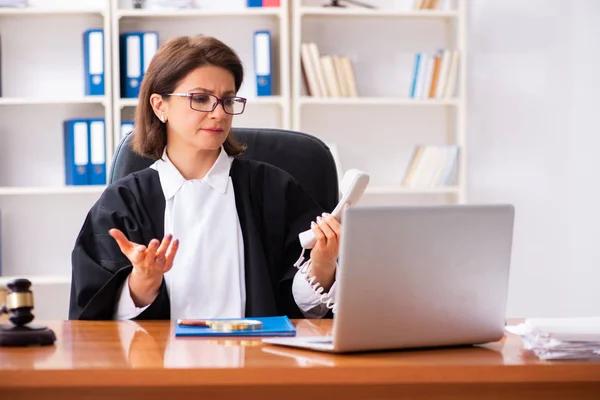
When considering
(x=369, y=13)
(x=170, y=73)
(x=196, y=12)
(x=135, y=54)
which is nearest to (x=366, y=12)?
(x=369, y=13)

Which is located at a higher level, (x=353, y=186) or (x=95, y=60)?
(x=95, y=60)

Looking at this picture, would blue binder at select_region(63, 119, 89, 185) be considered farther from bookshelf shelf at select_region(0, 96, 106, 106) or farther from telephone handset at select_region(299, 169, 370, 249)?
telephone handset at select_region(299, 169, 370, 249)

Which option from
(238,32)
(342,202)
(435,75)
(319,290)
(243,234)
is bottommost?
(319,290)

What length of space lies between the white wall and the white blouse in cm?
262

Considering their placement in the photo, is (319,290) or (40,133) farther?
(40,133)

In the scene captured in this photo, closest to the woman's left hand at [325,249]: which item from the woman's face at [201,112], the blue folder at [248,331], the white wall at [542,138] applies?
the blue folder at [248,331]

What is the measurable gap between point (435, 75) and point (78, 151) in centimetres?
170

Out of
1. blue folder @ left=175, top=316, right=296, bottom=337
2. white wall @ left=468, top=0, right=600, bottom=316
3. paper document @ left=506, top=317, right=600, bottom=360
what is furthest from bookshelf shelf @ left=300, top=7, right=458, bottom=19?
paper document @ left=506, top=317, right=600, bottom=360

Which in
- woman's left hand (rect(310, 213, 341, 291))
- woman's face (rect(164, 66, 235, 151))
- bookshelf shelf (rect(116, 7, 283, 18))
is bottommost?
woman's left hand (rect(310, 213, 341, 291))

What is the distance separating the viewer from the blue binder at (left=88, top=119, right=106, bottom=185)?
13.5 ft

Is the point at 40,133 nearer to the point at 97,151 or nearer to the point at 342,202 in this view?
the point at 97,151

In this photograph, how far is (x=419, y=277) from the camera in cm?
128

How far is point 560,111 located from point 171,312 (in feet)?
10.4

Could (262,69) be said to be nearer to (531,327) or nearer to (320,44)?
(320,44)
